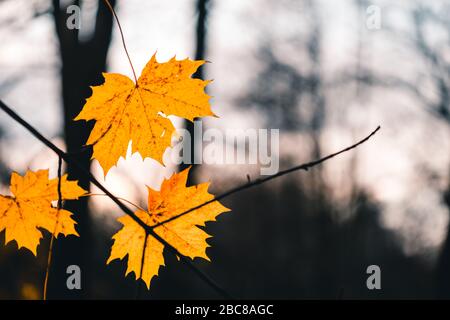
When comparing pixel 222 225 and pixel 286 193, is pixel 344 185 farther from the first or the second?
pixel 222 225

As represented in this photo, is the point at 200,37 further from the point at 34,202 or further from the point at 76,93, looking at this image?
the point at 34,202

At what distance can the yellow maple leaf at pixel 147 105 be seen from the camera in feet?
2.71

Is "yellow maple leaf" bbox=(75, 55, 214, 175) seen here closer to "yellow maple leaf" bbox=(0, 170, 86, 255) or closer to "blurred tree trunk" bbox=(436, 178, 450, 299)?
"yellow maple leaf" bbox=(0, 170, 86, 255)

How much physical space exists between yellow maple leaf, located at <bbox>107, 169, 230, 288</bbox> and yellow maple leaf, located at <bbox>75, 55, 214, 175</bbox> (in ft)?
0.23

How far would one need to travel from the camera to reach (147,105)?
86cm

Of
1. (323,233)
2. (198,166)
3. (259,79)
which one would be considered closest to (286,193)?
(323,233)

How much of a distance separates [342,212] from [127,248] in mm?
11051

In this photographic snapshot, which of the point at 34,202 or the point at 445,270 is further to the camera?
the point at 445,270

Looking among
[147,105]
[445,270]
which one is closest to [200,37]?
[147,105]

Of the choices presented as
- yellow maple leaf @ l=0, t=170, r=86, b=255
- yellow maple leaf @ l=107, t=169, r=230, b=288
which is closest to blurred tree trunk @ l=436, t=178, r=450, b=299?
yellow maple leaf @ l=107, t=169, r=230, b=288

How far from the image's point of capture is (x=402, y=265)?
1336cm

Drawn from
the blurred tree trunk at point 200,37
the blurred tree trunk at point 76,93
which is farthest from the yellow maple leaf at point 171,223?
the blurred tree trunk at point 200,37

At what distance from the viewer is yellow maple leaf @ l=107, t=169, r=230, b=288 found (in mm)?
834

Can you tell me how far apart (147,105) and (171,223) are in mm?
215
